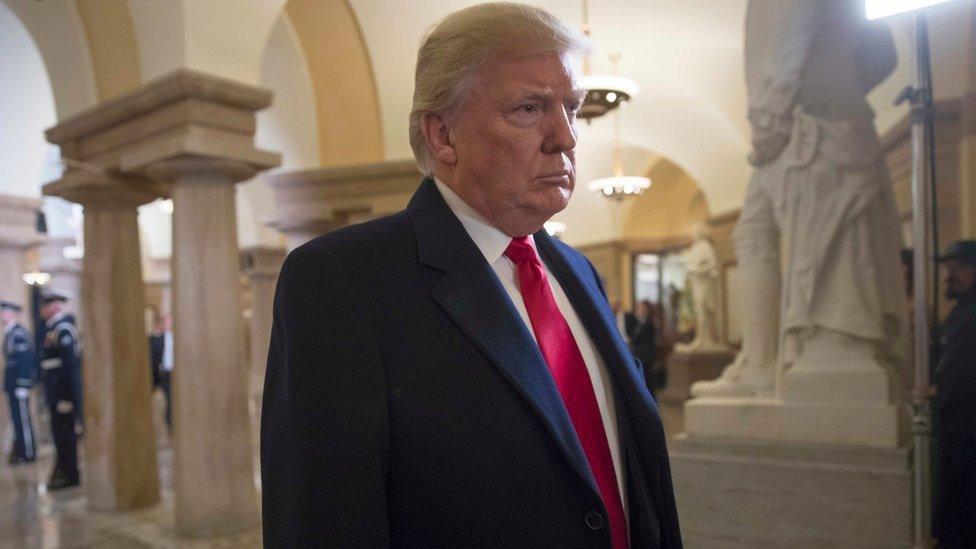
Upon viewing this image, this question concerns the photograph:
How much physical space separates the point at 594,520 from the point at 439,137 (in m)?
0.69

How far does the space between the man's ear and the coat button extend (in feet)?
2.05

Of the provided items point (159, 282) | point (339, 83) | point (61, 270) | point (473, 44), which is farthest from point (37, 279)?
point (473, 44)

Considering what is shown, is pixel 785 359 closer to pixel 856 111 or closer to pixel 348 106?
pixel 856 111

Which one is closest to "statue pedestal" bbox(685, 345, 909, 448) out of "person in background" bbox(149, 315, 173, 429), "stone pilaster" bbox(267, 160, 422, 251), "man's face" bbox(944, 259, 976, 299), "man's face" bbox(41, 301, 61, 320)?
"man's face" bbox(944, 259, 976, 299)

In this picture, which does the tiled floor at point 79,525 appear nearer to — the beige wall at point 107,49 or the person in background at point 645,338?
the beige wall at point 107,49

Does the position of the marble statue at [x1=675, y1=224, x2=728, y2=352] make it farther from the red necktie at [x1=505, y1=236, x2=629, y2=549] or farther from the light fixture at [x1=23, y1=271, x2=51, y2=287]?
the light fixture at [x1=23, y1=271, x2=51, y2=287]

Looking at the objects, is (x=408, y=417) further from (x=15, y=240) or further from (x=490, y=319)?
(x=15, y=240)

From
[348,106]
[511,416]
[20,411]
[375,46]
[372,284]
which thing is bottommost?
[20,411]

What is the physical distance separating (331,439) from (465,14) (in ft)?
2.36

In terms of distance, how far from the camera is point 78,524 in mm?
5402

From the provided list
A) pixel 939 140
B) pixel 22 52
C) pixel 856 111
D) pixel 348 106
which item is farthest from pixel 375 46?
pixel 939 140

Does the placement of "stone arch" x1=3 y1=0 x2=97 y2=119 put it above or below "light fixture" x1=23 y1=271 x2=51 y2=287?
above

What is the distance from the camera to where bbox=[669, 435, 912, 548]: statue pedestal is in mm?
3465

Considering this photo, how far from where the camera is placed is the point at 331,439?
41.2 inches
